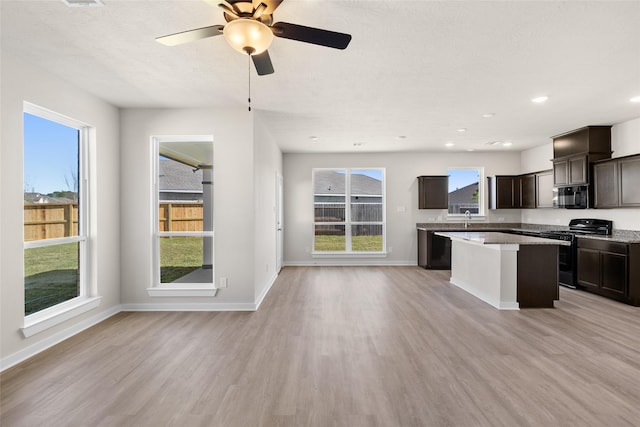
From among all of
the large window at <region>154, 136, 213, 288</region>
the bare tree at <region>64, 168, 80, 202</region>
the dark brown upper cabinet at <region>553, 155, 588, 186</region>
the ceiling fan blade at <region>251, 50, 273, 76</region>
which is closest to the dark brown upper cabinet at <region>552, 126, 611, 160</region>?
the dark brown upper cabinet at <region>553, 155, 588, 186</region>

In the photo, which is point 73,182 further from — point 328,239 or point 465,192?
point 465,192

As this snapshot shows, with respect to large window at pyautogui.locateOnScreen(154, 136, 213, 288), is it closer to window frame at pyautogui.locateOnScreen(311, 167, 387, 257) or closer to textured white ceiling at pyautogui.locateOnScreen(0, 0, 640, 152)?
textured white ceiling at pyautogui.locateOnScreen(0, 0, 640, 152)

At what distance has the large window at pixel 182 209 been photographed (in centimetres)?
423

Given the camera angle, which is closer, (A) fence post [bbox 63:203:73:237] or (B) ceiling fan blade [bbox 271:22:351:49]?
(B) ceiling fan blade [bbox 271:22:351:49]

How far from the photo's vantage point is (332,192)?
7500 millimetres

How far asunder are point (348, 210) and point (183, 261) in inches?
158

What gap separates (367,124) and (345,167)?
2.47 meters

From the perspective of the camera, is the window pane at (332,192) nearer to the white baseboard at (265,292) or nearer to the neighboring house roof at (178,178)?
the white baseboard at (265,292)

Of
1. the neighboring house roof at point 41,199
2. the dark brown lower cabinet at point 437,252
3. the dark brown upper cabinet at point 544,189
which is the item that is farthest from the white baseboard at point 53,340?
the dark brown upper cabinet at point 544,189

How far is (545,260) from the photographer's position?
164 inches

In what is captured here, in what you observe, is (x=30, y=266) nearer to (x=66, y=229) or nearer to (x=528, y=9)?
(x=66, y=229)

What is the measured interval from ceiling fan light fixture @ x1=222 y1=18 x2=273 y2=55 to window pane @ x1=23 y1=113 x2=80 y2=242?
8.13ft

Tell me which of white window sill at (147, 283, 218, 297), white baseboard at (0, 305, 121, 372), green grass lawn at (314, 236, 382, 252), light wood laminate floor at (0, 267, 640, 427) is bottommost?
light wood laminate floor at (0, 267, 640, 427)

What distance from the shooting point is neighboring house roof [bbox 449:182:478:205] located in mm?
7438
